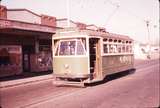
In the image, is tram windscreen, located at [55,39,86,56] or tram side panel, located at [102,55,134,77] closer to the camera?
tram windscreen, located at [55,39,86,56]

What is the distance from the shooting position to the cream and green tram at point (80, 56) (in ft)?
52.1

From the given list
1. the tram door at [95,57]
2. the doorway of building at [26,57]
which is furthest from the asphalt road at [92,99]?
the doorway of building at [26,57]

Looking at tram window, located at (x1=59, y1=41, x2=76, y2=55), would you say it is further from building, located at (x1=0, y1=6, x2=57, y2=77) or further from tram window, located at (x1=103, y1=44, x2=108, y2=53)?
building, located at (x1=0, y1=6, x2=57, y2=77)

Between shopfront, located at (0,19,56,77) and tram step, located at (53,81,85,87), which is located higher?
shopfront, located at (0,19,56,77)

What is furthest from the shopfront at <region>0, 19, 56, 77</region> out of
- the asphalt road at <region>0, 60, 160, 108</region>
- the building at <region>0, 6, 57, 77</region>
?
the asphalt road at <region>0, 60, 160, 108</region>

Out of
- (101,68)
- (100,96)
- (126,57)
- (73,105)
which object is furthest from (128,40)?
(73,105)

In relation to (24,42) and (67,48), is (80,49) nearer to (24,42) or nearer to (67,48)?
(67,48)

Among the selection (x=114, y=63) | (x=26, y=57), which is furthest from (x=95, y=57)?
(x=26, y=57)

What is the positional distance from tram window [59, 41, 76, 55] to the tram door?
116 centimetres

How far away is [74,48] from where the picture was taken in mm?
16062

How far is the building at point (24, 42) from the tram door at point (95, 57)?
228 inches

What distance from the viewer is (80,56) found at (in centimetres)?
1591

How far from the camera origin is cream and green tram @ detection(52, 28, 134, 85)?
15.9 m

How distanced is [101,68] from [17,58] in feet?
33.9
